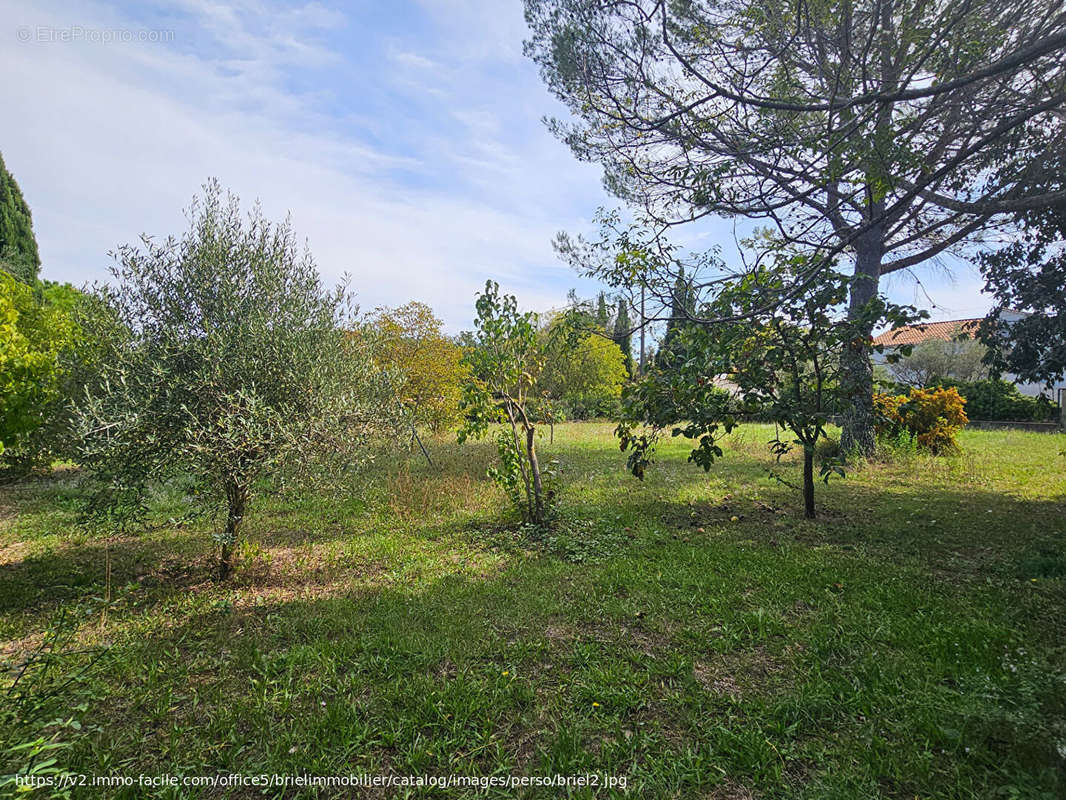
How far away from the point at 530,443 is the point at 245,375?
3.15m

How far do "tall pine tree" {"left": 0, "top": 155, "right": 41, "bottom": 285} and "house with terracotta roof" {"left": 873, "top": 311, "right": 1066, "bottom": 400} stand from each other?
84.8 ft

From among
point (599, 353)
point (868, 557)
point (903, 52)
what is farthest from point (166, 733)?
point (599, 353)

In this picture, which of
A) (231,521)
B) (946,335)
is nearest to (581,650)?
(231,521)

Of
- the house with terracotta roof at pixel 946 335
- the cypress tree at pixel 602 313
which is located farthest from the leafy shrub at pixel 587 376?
the cypress tree at pixel 602 313

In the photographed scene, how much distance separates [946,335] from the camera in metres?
29.6

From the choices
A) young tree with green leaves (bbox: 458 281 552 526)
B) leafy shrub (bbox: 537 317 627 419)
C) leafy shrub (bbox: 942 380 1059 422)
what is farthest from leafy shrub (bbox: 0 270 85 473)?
leafy shrub (bbox: 942 380 1059 422)

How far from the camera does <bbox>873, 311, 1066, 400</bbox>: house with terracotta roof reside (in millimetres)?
5679

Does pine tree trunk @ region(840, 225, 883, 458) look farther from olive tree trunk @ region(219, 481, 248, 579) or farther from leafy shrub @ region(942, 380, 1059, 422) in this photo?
leafy shrub @ region(942, 380, 1059, 422)

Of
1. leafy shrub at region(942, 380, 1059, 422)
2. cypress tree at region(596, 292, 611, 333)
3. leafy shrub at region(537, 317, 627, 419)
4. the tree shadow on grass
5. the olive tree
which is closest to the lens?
the tree shadow on grass

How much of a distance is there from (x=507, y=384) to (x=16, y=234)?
23764 mm

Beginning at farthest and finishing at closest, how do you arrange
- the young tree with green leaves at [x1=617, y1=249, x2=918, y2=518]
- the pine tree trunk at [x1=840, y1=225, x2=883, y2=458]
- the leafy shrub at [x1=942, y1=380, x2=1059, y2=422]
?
the leafy shrub at [x1=942, y1=380, x2=1059, y2=422], the pine tree trunk at [x1=840, y1=225, x2=883, y2=458], the young tree with green leaves at [x1=617, y1=249, x2=918, y2=518]

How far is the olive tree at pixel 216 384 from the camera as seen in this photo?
3740mm

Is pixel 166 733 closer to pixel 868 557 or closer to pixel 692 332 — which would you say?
pixel 692 332

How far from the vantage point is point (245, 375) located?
405cm
